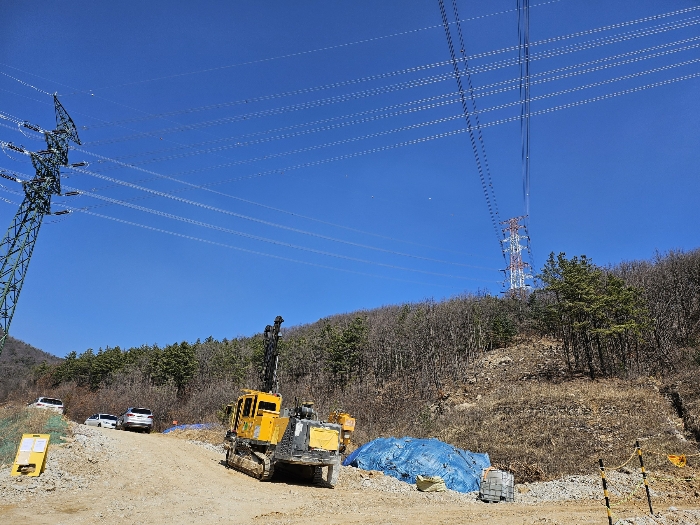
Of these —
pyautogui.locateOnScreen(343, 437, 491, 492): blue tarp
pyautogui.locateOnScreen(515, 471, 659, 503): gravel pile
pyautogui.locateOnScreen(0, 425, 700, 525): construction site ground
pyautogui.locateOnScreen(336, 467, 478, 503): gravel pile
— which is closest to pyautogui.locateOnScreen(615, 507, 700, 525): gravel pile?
pyautogui.locateOnScreen(0, 425, 700, 525): construction site ground

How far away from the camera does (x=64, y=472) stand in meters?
12.8

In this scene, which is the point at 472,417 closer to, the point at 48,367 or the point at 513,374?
the point at 513,374

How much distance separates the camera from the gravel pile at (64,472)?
10.4m

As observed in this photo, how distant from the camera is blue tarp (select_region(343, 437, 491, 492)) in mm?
16281

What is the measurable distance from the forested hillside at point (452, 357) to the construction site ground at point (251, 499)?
13324 millimetres


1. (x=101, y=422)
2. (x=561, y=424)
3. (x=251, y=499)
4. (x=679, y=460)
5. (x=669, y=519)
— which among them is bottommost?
(x=251, y=499)

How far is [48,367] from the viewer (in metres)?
92.1

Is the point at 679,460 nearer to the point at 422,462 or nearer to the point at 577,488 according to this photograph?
the point at 577,488

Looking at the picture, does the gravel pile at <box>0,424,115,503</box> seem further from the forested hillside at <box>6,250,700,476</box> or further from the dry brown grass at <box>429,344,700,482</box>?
the forested hillside at <box>6,250,700,476</box>

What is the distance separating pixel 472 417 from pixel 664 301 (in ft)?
91.7

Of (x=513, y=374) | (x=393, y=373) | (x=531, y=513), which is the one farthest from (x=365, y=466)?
(x=393, y=373)

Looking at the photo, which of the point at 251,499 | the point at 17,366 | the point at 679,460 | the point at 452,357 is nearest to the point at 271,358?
the point at 251,499

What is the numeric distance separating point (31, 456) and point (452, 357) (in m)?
44.0

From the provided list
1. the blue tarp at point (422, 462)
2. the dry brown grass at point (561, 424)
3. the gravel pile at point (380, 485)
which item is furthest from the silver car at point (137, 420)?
the gravel pile at point (380, 485)
